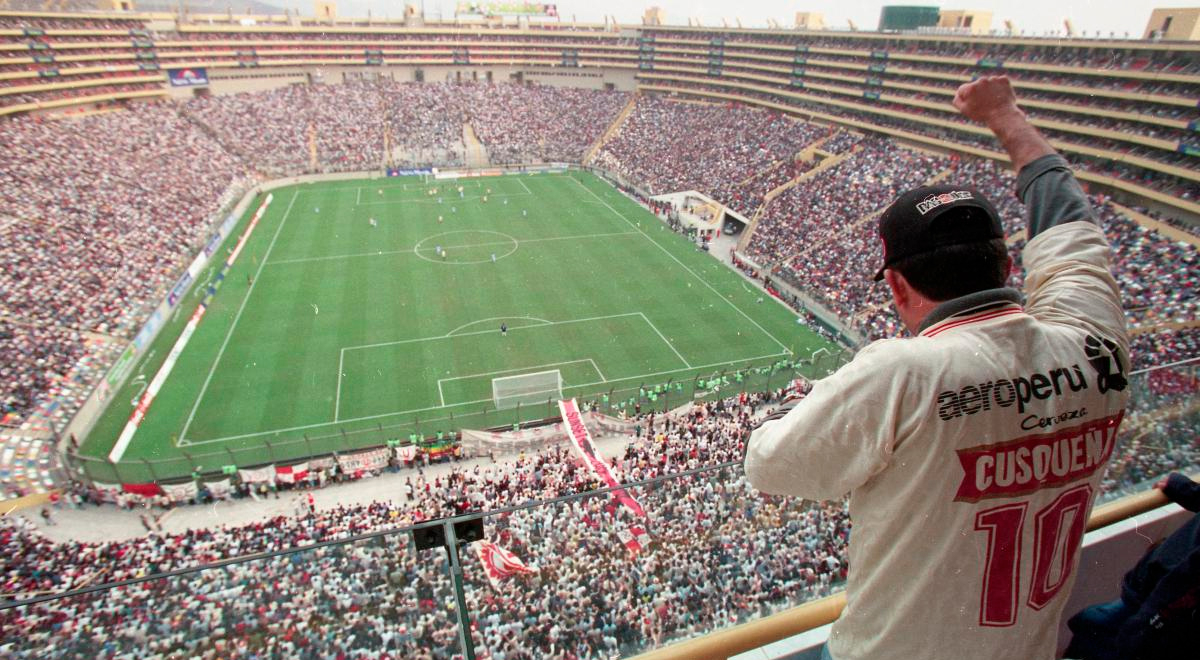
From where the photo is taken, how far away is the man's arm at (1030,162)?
7.14 ft

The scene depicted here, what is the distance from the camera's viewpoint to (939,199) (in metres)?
1.76

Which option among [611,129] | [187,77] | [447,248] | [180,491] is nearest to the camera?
[180,491]

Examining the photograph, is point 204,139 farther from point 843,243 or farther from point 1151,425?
point 1151,425

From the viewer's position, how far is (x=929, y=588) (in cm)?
162

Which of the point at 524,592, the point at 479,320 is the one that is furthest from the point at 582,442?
the point at 524,592

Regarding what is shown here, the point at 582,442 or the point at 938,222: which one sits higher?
the point at 938,222

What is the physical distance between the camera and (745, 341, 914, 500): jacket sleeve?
150 cm

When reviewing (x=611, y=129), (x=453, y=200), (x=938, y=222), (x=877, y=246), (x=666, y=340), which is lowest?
(x=666, y=340)

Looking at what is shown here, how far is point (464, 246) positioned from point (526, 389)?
1753cm

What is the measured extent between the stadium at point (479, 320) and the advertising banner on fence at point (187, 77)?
0.26 m

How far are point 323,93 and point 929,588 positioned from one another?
2890 inches

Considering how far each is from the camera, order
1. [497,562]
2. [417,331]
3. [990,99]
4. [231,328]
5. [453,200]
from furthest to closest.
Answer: [453,200] → [417,331] → [231,328] → [497,562] → [990,99]

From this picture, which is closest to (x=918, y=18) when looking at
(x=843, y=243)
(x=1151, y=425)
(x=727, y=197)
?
(x=727, y=197)

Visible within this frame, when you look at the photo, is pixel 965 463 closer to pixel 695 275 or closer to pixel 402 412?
pixel 402 412
